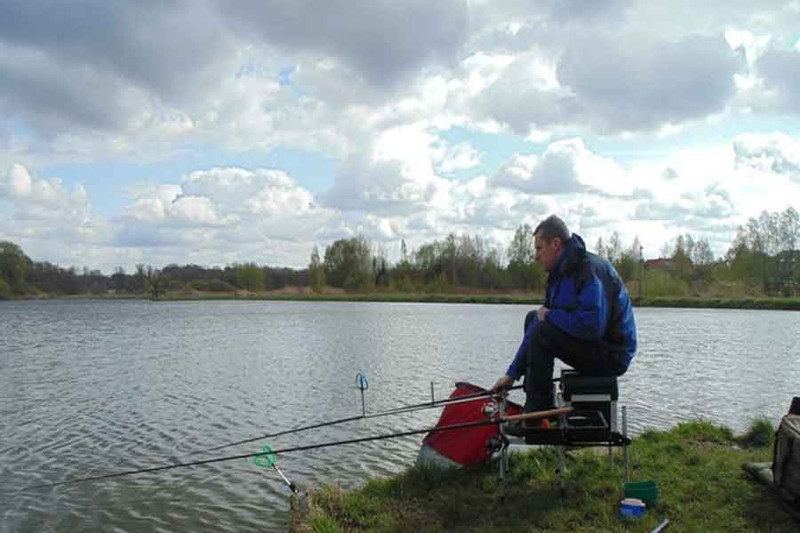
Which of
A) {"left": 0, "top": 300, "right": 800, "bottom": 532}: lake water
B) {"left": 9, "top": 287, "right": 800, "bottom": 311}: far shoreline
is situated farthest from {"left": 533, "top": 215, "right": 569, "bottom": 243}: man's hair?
{"left": 9, "top": 287, "right": 800, "bottom": 311}: far shoreline

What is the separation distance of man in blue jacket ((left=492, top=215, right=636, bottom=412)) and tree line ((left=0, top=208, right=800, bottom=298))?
6154 centimetres

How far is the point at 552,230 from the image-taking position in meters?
5.20

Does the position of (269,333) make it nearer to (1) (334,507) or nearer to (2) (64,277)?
(1) (334,507)

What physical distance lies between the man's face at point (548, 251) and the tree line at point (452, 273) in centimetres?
6152

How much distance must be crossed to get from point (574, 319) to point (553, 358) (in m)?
0.43

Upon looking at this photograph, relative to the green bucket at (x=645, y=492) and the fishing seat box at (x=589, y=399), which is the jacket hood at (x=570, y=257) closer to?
the fishing seat box at (x=589, y=399)

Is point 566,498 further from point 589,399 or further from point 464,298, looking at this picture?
point 464,298

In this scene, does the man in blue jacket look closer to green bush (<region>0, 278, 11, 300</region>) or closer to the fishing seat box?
the fishing seat box

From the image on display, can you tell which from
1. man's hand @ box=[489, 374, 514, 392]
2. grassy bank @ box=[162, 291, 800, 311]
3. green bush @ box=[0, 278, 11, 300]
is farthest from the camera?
green bush @ box=[0, 278, 11, 300]

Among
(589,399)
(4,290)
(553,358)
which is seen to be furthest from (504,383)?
(4,290)

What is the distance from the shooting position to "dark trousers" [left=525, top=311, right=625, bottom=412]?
4984mm

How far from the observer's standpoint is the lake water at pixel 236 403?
7391 millimetres

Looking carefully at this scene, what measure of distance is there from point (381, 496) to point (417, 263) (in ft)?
313

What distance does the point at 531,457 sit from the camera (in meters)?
6.73
